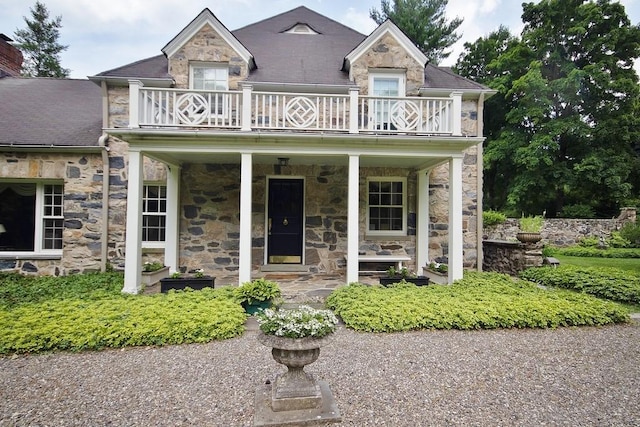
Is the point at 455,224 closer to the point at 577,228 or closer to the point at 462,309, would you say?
the point at 462,309

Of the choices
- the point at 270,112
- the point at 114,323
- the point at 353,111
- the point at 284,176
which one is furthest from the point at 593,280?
the point at 114,323

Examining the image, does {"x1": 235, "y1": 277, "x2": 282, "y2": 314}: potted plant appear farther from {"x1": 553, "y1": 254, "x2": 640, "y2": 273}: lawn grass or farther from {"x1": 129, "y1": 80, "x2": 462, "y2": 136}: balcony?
{"x1": 553, "y1": 254, "x2": 640, "y2": 273}: lawn grass

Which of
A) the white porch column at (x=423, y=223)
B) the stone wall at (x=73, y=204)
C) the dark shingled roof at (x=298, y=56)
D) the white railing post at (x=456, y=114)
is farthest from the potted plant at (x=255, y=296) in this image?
the dark shingled roof at (x=298, y=56)

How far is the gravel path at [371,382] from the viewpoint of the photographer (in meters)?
2.74

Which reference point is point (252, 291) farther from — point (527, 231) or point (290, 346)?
point (527, 231)

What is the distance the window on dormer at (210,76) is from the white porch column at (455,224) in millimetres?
5681

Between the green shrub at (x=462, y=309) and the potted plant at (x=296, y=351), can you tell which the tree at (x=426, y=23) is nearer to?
the green shrub at (x=462, y=309)

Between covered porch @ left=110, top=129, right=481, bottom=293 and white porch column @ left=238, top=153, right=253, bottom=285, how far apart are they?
0.02 m

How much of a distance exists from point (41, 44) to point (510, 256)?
3176 centimetres

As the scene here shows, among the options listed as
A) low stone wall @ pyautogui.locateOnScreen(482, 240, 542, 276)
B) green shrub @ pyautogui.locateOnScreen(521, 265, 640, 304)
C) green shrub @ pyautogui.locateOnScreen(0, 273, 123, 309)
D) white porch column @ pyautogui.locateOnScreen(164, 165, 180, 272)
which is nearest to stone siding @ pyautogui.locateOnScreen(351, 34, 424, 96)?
low stone wall @ pyautogui.locateOnScreen(482, 240, 542, 276)

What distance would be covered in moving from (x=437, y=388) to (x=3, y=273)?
9446 mm

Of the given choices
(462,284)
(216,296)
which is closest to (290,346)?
(216,296)

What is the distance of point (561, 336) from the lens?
184 inches

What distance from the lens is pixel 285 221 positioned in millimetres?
8477
